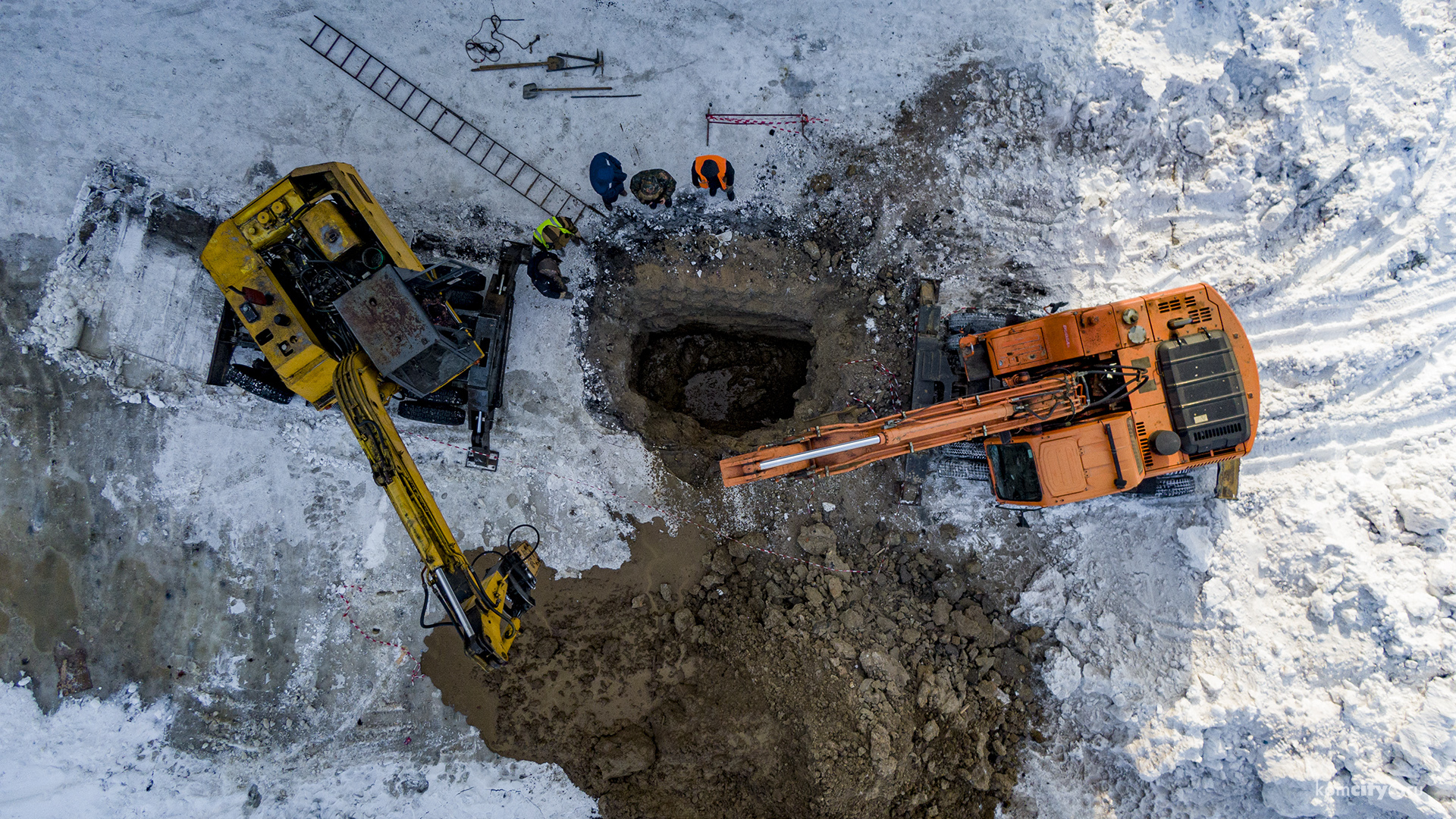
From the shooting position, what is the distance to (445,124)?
11406mm

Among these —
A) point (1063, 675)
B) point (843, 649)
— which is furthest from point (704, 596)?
point (1063, 675)

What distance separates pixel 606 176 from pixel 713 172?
1.61 m

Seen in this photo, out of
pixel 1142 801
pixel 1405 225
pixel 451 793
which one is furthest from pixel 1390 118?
pixel 451 793

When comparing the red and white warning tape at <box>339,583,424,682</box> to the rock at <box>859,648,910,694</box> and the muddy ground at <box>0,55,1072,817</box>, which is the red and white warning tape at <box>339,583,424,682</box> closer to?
the muddy ground at <box>0,55,1072,817</box>

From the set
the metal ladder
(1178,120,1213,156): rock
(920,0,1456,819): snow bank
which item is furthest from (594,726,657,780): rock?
(1178,120,1213,156): rock

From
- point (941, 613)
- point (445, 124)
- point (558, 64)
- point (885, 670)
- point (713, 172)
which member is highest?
point (558, 64)

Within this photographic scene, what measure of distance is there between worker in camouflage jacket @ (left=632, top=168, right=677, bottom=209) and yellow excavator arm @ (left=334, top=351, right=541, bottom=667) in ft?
15.9

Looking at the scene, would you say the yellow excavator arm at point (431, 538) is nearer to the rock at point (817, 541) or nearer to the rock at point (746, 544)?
the rock at point (746, 544)

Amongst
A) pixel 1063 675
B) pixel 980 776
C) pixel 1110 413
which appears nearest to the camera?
pixel 1110 413

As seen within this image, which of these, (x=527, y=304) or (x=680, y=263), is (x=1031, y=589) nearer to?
(x=680, y=263)

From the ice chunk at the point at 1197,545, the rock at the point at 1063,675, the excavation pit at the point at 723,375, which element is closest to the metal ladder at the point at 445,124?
the excavation pit at the point at 723,375

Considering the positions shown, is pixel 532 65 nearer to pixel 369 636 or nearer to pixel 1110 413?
pixel 369 636

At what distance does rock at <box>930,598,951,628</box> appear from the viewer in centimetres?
1090

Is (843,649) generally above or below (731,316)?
below
